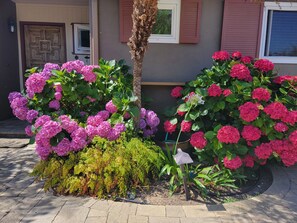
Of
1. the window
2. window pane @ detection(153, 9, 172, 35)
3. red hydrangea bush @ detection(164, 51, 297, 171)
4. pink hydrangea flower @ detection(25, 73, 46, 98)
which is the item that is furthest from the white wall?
red hydrangea bush @ detection(164, 51, 297, 171)

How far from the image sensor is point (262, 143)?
10.3ft

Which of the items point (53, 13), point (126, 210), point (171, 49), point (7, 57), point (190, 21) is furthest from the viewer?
point (53, 13)

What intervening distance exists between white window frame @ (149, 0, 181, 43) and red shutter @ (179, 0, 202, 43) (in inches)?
2.6

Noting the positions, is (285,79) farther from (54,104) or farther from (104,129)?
(54,104)

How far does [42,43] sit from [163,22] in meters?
3.42

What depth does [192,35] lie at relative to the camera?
4.26 meters

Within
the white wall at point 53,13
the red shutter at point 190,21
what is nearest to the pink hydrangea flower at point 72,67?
the red shutter at point 190,21

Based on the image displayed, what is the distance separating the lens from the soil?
280 cm

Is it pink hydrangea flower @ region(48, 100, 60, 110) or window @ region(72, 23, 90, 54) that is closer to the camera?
pink hydrangea flower @ region(48, 100, 60, 110)

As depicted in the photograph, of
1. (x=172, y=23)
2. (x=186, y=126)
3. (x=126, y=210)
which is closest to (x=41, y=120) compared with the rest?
(x=126, y=210)

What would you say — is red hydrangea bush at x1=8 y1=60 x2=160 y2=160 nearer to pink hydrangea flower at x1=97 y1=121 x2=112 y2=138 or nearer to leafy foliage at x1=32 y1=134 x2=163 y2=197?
pink hydrangea flower at x1=97 y1=121 x2=112 y2=138

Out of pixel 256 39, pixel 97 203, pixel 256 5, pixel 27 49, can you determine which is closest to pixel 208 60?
pixel 256 39

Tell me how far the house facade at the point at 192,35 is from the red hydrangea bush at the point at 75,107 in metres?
0.68

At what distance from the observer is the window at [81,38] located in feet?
20.2
